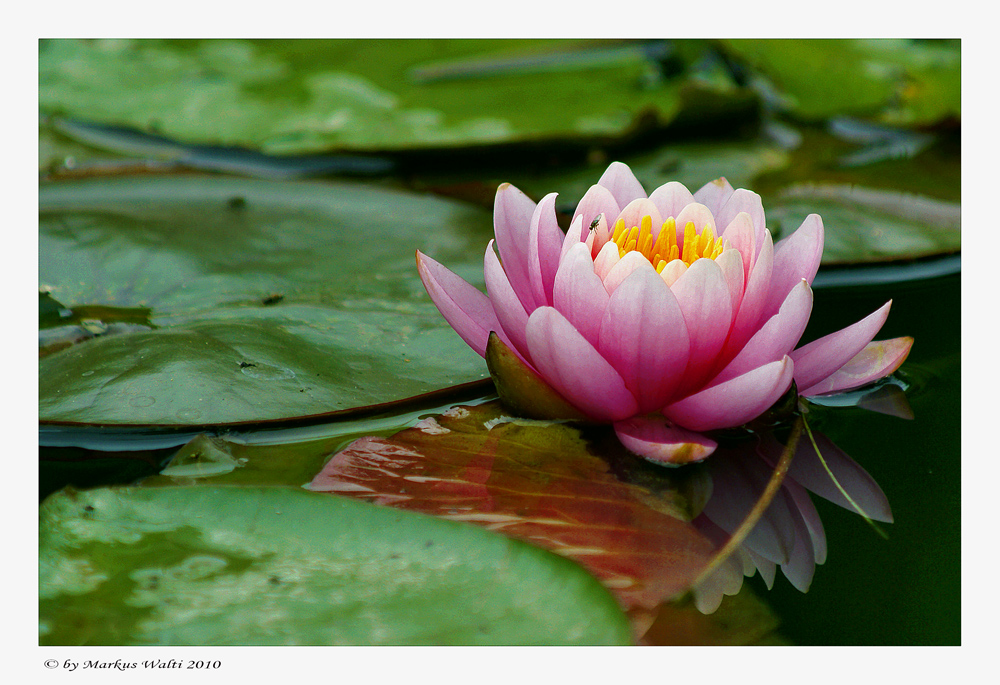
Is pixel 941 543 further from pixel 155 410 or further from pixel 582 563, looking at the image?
pixel 155 410

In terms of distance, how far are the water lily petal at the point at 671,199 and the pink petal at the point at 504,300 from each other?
0.32m

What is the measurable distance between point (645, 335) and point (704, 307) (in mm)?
102

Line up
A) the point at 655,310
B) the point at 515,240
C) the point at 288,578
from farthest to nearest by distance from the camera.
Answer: the point at 515,240 → the point at 655,310 → the point at 288,578

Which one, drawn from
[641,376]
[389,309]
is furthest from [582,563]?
[389,309]

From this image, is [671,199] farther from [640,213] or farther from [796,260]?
[796,260]

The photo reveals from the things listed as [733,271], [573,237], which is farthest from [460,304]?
[733,271]

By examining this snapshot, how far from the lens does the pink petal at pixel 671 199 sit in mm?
1341

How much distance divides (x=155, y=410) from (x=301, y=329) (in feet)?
1.05

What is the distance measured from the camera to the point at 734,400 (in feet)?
4.00

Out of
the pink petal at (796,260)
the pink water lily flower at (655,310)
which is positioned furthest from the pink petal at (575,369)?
the pink petal at (796,260)

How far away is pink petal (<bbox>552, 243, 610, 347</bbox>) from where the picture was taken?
3.83 feet

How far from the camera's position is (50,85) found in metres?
2.49

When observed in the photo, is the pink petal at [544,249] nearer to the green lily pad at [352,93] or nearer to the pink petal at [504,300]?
the pink petal at [504,300]

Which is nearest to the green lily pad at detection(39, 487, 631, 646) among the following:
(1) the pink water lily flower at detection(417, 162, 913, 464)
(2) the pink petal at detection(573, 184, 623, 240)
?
(1) the pink water lily flower at detection(417, 162, 913, 464)
